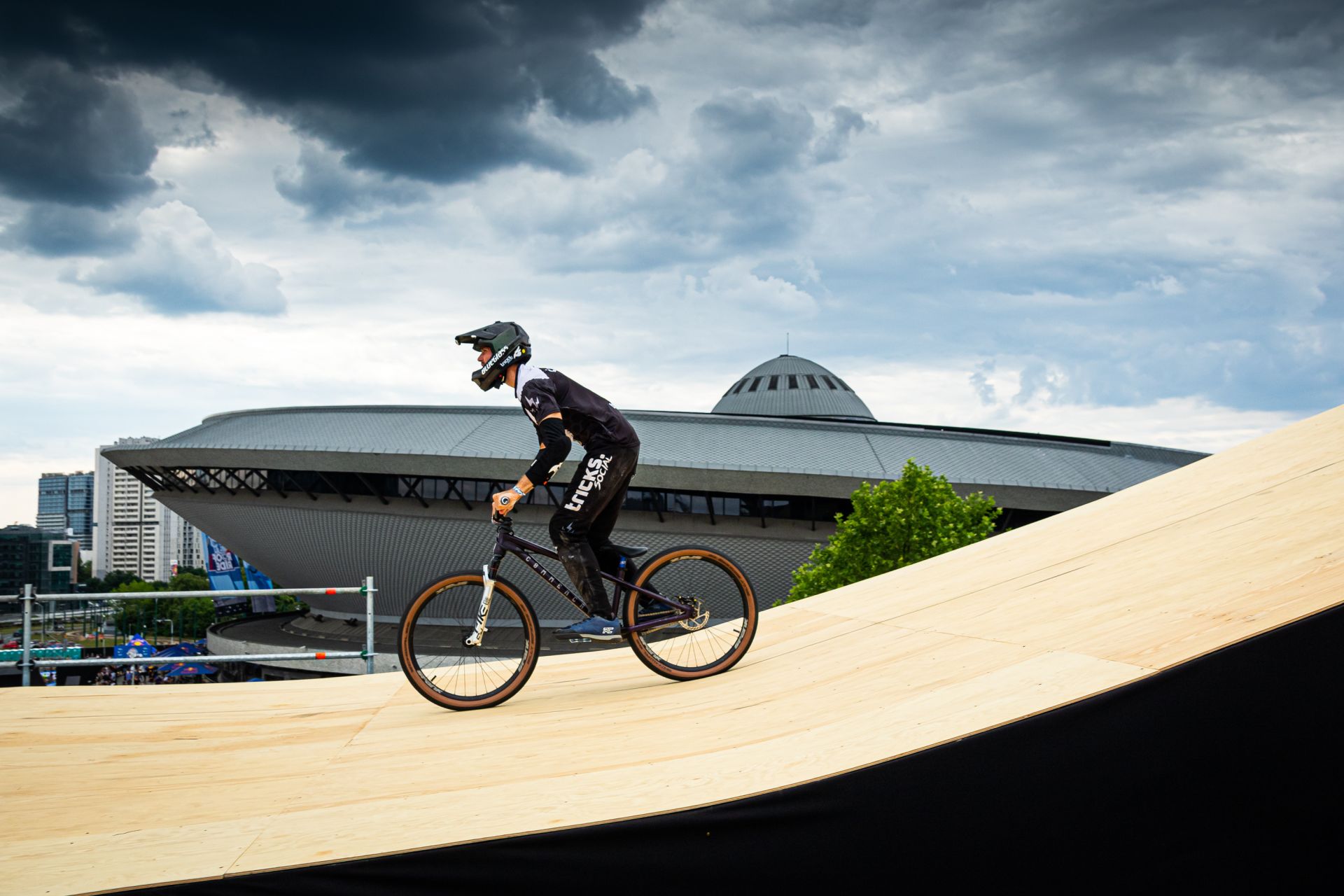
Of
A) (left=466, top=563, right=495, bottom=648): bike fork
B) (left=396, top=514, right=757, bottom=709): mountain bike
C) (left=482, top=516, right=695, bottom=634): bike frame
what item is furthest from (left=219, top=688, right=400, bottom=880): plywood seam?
(left=482, top=516, right=695, bottom=634): bike frame

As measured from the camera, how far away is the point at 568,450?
14.6ft

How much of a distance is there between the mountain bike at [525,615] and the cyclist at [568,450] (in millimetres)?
95

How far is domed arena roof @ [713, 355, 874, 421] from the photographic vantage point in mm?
56656

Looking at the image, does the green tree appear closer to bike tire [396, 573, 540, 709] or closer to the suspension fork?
bike tire [396, 573, 540, 709]

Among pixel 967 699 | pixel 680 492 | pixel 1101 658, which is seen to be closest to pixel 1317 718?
pixel 1101 658

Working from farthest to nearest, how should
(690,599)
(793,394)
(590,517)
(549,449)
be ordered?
(793,394), (690,599), (590,517), (549,449)

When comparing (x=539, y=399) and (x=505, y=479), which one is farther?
(x=505, y=479)

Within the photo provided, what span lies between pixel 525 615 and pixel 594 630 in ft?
1.28

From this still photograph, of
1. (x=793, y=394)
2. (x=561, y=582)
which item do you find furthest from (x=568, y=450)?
(x=793, y=394)

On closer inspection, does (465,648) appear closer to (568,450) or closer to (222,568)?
(568,450)

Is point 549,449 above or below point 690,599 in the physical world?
above

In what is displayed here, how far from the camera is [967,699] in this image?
9.77ft

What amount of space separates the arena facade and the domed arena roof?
16.8 metres

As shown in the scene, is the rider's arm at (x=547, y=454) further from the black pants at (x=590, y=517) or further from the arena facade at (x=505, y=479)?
the arena facade at (x=505, y=479)
